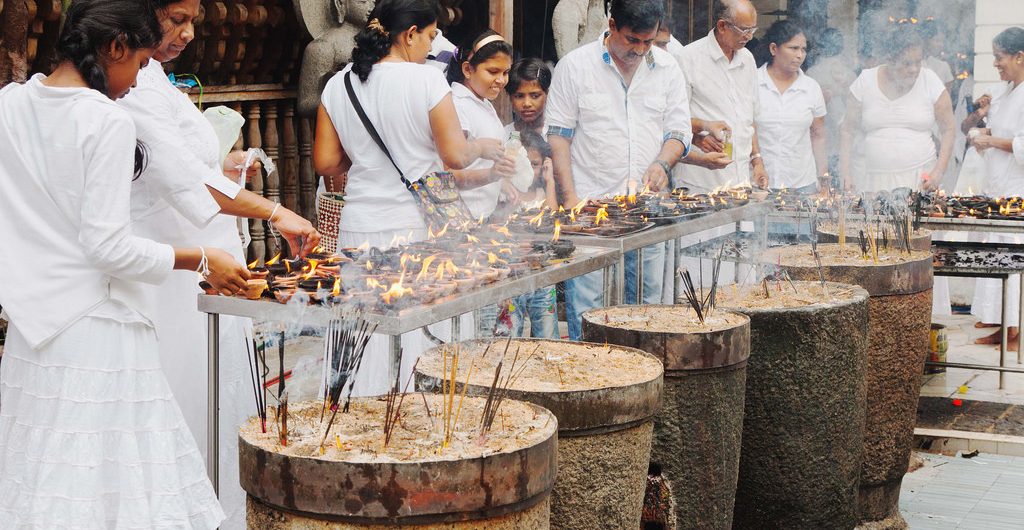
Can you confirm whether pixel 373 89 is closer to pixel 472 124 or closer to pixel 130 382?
pixel 472 124

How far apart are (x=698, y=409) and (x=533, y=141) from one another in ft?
13.4

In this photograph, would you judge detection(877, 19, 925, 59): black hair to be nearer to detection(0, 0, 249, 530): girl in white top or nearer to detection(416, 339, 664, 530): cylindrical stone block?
detection(416, 339, 664, 530): cylindrical stone block

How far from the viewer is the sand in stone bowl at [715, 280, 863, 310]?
16.3 feet

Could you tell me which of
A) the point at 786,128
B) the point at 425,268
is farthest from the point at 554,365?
the point at 786,128

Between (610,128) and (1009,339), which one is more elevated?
(610,128)

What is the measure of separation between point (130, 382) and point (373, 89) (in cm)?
234

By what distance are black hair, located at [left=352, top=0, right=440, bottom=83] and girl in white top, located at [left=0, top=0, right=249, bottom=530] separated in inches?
79.5

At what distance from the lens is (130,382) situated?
350 centimetres

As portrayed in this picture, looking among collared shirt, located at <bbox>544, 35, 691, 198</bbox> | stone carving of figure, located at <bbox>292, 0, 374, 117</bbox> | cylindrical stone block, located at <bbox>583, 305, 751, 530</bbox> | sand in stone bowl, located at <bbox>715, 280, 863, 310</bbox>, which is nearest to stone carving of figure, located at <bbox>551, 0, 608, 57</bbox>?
collared shirt, located at <bbox>544, 35, 691, 198</bbox>

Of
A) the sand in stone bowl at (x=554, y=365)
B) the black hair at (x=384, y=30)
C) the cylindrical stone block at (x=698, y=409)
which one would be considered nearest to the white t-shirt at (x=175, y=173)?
the sand in stone bowl at (x=554, y=365)

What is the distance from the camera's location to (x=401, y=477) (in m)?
2.75

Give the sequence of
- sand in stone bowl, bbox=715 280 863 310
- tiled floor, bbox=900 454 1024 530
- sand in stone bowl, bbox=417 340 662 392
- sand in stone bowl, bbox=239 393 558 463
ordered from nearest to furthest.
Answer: sand in stone bowl, bbox=239 393 558 463 → sand in stone bowl, bbox=417 340 662 392 → sand in stone bowl, bbox=715 280 863 310 → tiled floor, bbox=900 454 1024 530

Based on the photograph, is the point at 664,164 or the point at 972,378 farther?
the point at 972,378

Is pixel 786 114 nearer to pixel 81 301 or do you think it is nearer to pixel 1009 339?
pixel 1009 339
